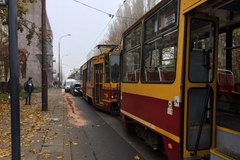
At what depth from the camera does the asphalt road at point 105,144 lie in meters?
8.45

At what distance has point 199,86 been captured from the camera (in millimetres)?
5859

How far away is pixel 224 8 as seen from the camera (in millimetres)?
6195

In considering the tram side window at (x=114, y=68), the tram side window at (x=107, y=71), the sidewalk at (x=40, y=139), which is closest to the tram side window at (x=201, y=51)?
the sidewalk at (x=40, y=139)

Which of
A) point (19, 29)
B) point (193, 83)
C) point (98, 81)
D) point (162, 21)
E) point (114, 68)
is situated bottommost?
point (98, 81)

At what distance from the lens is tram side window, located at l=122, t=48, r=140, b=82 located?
8.92m

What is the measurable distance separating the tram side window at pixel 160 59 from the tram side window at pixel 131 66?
28.4 inches

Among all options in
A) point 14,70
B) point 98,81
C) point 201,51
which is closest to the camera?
point 14,70

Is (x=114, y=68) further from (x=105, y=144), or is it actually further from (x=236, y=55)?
(x=236, y=55)

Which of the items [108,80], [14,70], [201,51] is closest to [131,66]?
[201,51]

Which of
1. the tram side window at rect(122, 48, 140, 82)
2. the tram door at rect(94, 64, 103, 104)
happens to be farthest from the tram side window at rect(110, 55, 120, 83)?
the tram side window at rect(122, 48, 140, 82)

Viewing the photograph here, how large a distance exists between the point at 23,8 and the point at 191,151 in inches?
631

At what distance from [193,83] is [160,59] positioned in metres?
1.46

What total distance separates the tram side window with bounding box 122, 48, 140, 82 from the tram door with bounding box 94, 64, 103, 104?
7.69m

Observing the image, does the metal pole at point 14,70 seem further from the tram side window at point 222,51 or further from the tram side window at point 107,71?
the tram side window at point 107,71
